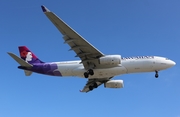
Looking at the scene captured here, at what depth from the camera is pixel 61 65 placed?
163 ft

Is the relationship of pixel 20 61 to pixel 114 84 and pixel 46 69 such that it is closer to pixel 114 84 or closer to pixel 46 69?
pixel 46 69

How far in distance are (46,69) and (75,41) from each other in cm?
951

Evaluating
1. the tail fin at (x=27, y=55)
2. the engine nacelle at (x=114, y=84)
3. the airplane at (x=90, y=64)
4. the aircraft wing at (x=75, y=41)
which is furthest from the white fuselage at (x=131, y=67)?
the tail fin at (x=27, y=55)

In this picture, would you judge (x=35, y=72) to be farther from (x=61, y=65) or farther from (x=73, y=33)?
(x=73, y=33)

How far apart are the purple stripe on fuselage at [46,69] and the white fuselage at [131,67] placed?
5.67ft

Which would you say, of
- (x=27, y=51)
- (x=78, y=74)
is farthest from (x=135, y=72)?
(x=27, y=51)

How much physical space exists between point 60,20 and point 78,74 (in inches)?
494

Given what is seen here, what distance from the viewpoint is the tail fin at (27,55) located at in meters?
Answer: 52.7

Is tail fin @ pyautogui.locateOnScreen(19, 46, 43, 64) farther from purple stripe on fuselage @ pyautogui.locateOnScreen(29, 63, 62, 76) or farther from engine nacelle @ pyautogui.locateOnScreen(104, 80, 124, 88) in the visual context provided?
engine nacelle @ pyautogui.locateOnScreen(104, 80, 124, 88)

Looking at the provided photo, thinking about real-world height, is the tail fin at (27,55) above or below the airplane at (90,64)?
above

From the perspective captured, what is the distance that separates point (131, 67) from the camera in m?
47.0

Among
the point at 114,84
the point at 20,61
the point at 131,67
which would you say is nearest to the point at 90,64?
the point at 131,67

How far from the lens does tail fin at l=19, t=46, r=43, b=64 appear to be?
52.7 metres

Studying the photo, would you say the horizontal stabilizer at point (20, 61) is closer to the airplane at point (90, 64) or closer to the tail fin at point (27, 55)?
the airplane at point (90, 64)
